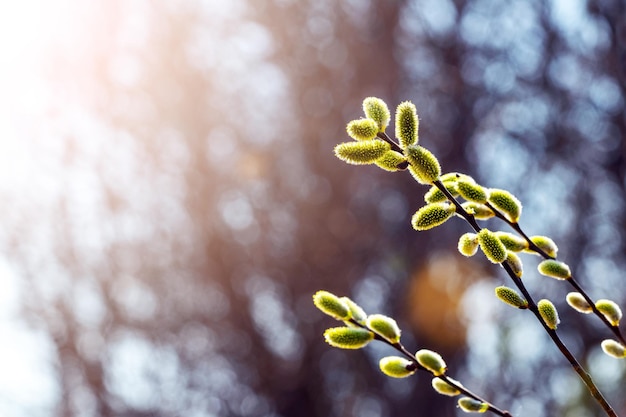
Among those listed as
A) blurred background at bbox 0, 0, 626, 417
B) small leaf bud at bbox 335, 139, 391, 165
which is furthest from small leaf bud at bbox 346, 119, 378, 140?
blurred background at bbox 0, 0, 626, 417

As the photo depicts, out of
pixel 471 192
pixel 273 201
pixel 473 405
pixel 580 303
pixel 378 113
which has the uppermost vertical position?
pixel 273 201

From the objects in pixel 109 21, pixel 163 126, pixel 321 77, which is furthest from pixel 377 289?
pixel 109 21

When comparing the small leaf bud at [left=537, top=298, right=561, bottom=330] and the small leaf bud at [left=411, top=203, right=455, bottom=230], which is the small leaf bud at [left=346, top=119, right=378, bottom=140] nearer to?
the small leaf bud at [left=411, top=203, right=455, bottom=230]

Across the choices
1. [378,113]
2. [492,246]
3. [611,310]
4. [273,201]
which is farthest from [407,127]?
[273,201]

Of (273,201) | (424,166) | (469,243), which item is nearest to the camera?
(424,166)

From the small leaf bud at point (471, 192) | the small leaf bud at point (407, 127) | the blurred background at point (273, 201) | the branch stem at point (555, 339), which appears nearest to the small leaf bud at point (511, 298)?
the branch stem at point (555, 339)

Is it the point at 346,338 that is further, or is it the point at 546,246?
the point at 546,246

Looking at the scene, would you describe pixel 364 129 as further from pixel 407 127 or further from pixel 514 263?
pixel 514 263

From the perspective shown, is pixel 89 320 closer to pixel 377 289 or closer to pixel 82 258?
pixel 82 258
